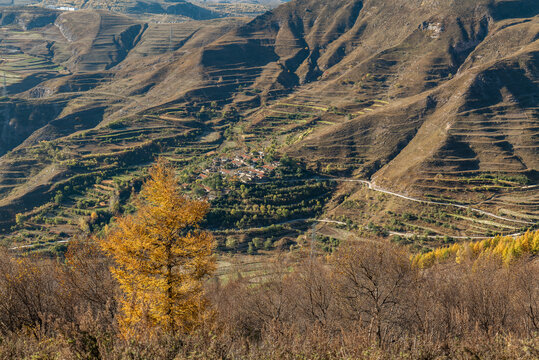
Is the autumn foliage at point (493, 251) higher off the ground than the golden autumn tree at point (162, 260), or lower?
lower

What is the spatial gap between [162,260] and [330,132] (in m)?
106

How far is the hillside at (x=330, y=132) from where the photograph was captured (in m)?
83.7

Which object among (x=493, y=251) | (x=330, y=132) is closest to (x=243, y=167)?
(x=330, y=132)

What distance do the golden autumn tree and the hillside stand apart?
212ft

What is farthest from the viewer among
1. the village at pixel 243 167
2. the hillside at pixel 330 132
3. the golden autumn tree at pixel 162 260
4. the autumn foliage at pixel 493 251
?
the village at pixel 243 167

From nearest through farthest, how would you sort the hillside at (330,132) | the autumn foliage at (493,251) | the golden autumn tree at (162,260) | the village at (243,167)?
the golden autumn tree at (162,260) → the autumn foliage at (493,251) → the hillside at (330,132) → the village at (243,167)

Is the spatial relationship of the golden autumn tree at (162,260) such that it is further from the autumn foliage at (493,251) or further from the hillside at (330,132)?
the hillside at (330,132)

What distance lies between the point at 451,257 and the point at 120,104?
158158 mm

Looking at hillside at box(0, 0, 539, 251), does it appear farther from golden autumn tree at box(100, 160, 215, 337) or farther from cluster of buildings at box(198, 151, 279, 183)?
golden autumn tree at box(100, 160, 215, 337)

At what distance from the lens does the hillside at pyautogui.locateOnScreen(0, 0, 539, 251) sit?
83.7 m

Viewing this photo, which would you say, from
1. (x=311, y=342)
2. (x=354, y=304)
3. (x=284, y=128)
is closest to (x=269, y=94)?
(x=284, y=128)

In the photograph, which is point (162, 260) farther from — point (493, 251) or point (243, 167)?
point (243, 167)

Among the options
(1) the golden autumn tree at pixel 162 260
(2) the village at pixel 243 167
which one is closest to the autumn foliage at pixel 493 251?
(1) the golden autumn tree at pixel 162 260

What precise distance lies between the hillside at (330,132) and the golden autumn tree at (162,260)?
212 ft
